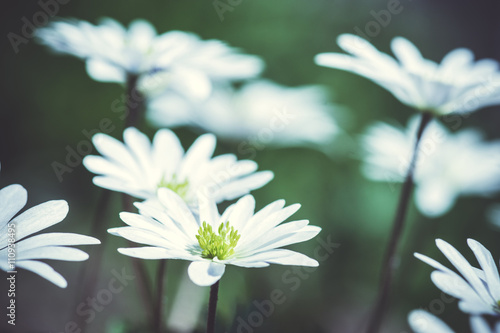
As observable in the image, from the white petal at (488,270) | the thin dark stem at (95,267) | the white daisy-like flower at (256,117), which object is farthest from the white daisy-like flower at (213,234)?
the white daisy-like flower at (256,117)

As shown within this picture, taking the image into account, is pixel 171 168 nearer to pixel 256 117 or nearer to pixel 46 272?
pixel 46 272

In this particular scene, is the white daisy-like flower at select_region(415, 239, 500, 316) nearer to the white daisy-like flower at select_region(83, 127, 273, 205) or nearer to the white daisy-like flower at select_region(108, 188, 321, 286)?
the white daisy-like flower at select_region(108, 188, 321, 286)

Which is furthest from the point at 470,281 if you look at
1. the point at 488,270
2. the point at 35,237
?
the point at 35,237

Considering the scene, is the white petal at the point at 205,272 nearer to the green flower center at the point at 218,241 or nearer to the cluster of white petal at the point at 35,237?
the green flower center at the point at 218,241

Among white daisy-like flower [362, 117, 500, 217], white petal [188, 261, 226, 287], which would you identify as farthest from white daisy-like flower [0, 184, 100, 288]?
white daisy-like flower [362, 117, 500, 217]

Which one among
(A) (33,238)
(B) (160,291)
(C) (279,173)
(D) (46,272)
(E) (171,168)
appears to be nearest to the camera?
(D) (46,272)

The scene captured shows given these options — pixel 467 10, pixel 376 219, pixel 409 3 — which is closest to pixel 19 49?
pixel 376 219
